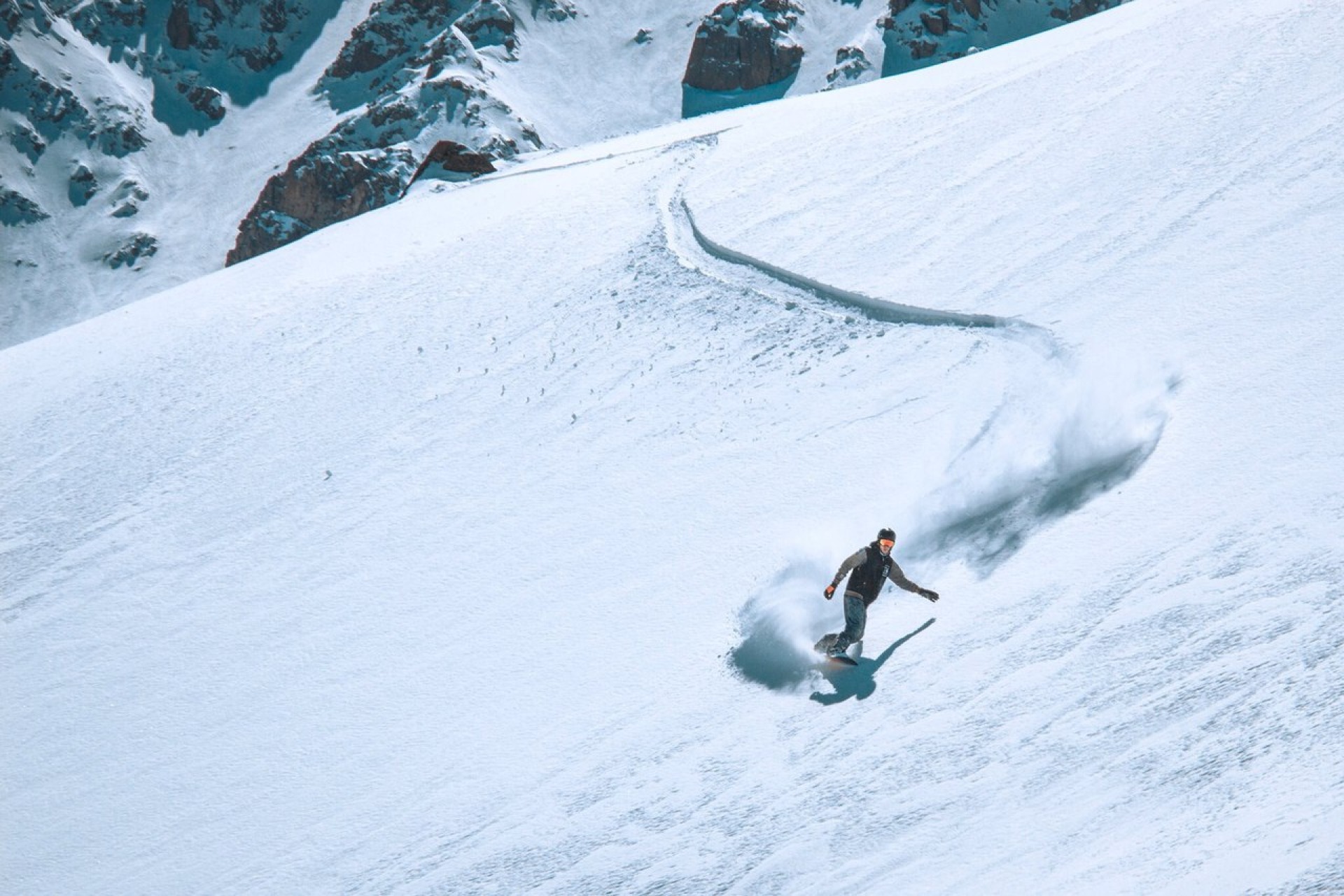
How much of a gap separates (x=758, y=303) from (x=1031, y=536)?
851 centimetres

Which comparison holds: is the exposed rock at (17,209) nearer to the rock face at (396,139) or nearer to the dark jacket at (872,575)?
the rock face at (396,139)

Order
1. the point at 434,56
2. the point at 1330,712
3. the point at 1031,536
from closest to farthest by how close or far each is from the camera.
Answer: the point at 1330,712 < the point at 1031,536 < the point at 434,56

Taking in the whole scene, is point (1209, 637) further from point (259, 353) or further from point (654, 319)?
point (259, 353)

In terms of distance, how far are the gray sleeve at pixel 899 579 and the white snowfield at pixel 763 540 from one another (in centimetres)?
42

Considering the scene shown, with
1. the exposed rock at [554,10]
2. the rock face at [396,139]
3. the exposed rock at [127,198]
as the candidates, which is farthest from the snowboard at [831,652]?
the exposed rock at [554,10]

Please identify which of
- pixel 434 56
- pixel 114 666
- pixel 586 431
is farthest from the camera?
pixel 434 56

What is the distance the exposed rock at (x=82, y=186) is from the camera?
349 ft

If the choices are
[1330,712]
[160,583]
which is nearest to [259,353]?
[160,583]

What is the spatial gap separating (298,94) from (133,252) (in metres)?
26.8

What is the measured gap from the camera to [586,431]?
57.3ft

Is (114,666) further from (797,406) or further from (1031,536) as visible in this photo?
(1031,536)

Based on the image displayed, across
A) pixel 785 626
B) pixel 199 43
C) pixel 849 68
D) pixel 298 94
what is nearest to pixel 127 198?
pixel 298 94

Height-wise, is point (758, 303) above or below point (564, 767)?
above

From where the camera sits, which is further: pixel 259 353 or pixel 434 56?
pixel 434 56
